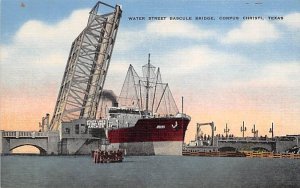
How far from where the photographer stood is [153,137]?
17562 millimetres

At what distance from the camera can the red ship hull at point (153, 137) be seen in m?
17.5

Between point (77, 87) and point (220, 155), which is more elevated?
point (77, 87)

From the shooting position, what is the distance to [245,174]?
12336 millimetres

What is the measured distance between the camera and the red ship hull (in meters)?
17.5

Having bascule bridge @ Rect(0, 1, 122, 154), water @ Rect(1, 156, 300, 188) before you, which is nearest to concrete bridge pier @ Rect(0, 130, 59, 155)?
bascule bridge @ Rect(0, 1, 122, 154)

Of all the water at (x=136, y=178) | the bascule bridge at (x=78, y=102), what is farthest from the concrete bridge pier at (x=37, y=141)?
the water at (x=136, y=178)

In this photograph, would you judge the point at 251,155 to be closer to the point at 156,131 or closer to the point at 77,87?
the point at 156,131

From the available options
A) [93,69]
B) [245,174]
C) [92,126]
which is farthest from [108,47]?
[245,174]

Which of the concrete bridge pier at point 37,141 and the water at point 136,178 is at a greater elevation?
the concrete bridge pier at point 37,141

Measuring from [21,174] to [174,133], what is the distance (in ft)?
24.9

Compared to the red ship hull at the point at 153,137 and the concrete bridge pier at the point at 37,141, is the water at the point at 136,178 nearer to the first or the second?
the red ship hull at the point at 153,137

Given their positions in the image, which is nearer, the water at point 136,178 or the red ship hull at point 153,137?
the water at point 136,178

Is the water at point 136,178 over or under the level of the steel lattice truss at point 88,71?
under

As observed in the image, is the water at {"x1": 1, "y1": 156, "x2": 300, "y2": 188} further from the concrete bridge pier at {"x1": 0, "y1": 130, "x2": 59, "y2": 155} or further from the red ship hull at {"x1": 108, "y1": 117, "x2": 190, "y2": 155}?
the concrete bridge pier at {"x1": 0, "y1": 130, "x2": 59, "y2": 155}
